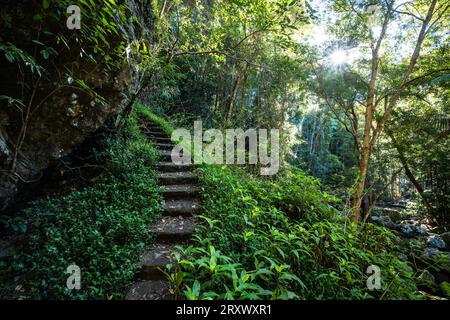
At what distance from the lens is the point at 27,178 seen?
9.73 feet

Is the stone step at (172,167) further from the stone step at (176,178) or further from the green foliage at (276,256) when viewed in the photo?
the green foliage at (276,256)

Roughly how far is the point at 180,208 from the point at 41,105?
2547 millimetres

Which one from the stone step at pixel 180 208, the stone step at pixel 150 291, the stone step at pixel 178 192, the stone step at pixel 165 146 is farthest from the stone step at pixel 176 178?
the stone step at pixel 150 291

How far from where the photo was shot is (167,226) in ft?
11.0

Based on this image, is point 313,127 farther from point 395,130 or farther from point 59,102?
point 59,102

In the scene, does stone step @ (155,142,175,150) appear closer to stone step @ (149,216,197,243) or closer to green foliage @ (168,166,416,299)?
green foliage @ (168,166,416,299)

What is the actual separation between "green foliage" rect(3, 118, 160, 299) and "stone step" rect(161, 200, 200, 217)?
19 cm

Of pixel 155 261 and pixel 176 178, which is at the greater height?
pixel 176 178

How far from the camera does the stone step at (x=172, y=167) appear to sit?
509 cm

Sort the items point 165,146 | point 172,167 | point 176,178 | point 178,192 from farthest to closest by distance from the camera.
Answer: point 165,146, point 172,167, point 176,178, point 178,192

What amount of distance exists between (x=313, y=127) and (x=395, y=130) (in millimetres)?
14621

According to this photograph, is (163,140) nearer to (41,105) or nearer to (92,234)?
(41,105)

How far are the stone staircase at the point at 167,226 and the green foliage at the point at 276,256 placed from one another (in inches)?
8.2

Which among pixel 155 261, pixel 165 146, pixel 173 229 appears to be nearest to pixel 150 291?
pixel 155 261
